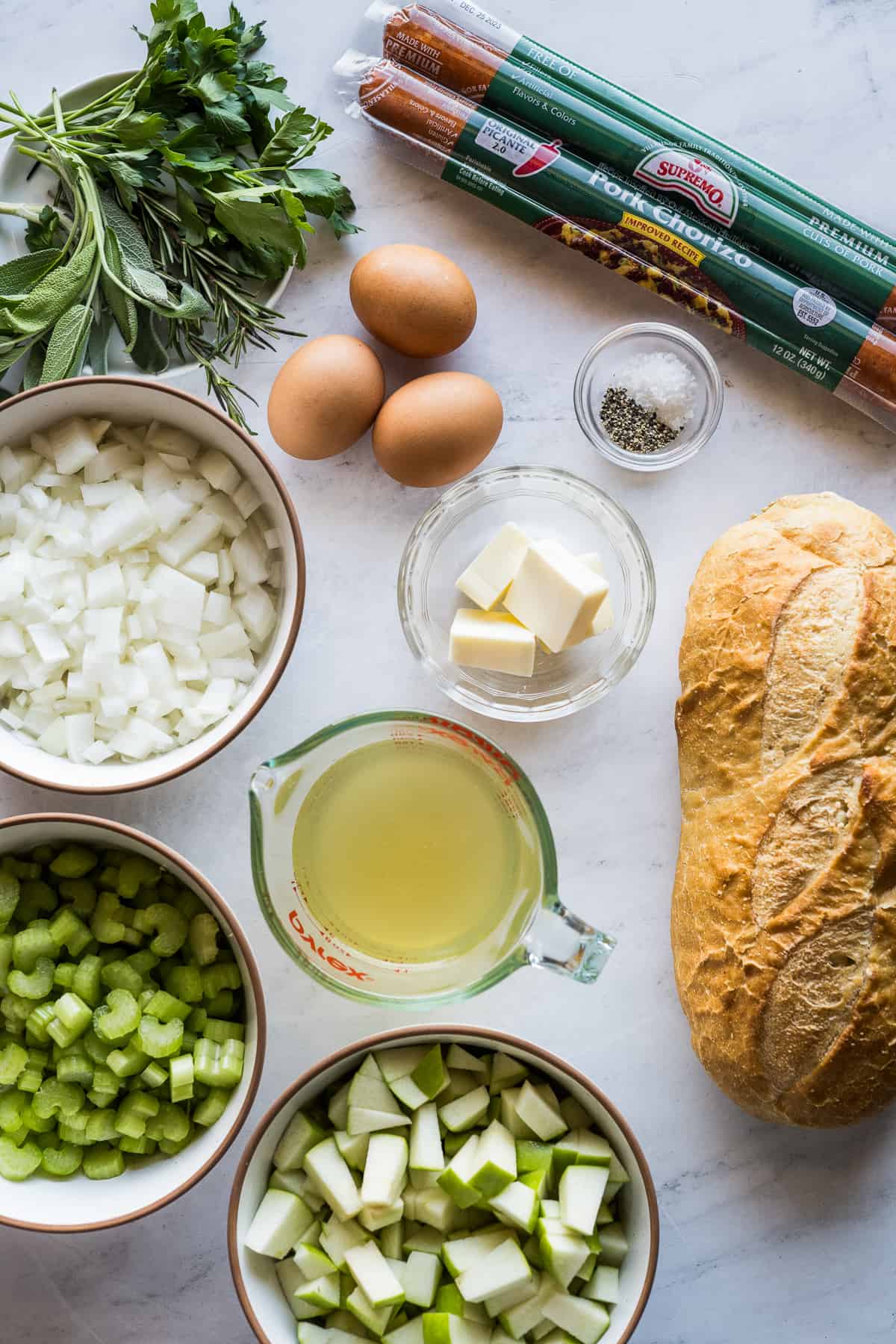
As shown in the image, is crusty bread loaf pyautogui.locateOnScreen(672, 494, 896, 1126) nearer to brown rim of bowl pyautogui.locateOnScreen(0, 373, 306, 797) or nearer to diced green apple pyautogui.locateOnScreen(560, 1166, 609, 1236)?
diced green apple pyautogui.locateOnScreen(560, 1166, 609, 1236)

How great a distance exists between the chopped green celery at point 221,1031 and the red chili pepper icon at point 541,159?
1.45m

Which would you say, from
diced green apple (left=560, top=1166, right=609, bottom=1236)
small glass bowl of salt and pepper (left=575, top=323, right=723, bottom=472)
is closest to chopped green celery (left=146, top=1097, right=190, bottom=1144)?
diced green apple (left=560, top=1166, right=609, bottom=1236)

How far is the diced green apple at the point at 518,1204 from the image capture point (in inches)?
58.8

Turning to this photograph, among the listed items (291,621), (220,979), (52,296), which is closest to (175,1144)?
(220,979)

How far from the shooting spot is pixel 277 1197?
5.11ft

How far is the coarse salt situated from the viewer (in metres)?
1.75

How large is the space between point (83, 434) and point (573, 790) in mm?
993

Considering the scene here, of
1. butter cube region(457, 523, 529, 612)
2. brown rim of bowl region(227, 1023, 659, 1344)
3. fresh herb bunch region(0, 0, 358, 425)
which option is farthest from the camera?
butter cube region(457, 523, 529, 612)

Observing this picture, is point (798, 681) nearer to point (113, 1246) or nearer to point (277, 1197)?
point (277, 1197)

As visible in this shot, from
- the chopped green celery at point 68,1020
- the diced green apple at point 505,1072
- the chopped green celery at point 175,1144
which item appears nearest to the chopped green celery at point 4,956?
the chopped green celery at point 68,1020

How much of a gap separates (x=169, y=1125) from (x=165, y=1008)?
0.18 meters

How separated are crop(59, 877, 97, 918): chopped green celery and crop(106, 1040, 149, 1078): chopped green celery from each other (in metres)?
0.22

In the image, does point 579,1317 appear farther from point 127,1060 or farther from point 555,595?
point 555,595

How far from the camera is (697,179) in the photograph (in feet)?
5.60
